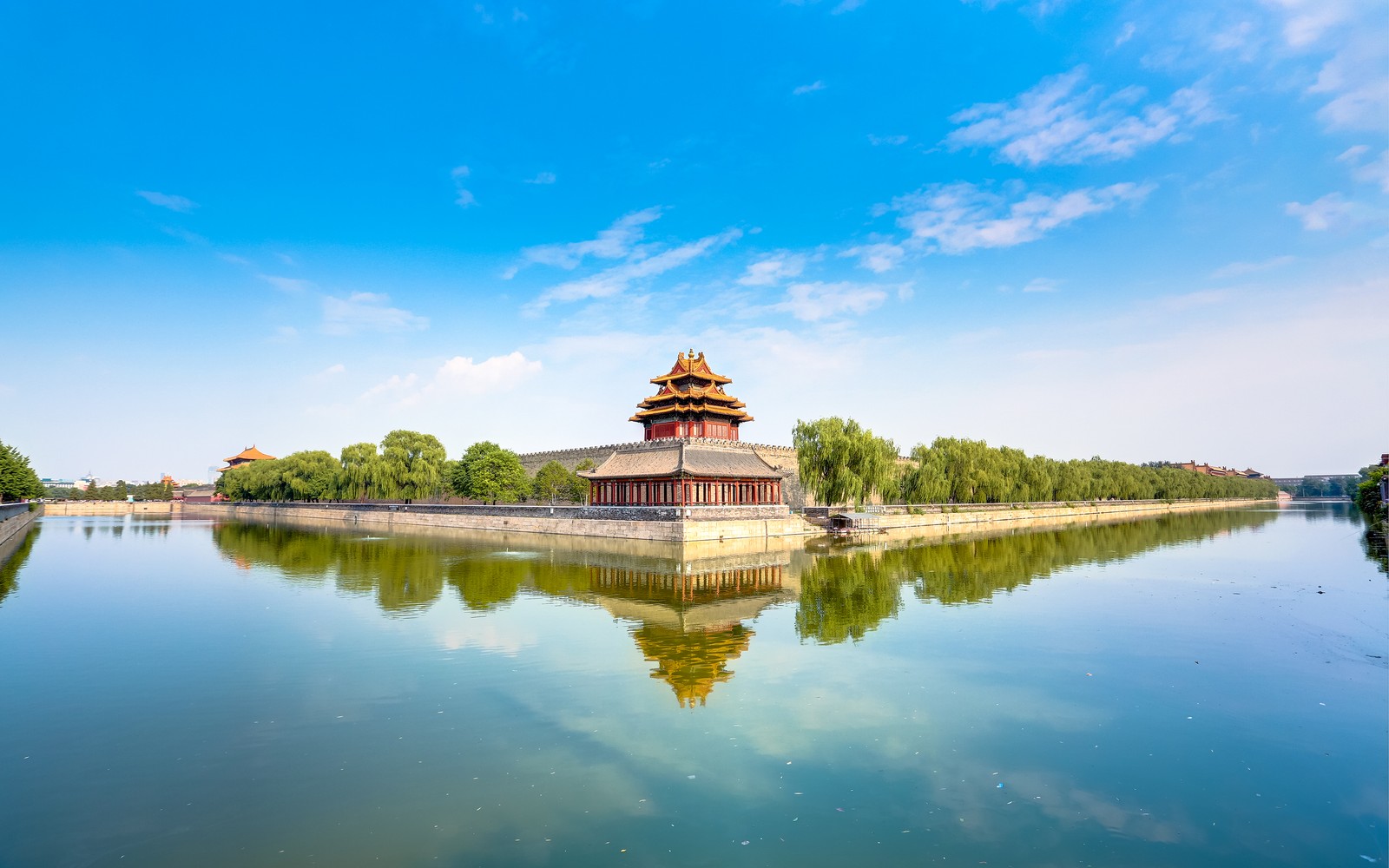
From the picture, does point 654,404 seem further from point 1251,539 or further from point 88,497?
point 88,497

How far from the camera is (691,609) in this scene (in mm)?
18391

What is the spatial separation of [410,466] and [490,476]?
10679mm

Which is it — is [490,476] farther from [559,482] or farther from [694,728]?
[694,728]

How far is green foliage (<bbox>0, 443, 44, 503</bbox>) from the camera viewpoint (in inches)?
1848

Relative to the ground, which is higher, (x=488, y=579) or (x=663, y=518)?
(x=663, y=518)

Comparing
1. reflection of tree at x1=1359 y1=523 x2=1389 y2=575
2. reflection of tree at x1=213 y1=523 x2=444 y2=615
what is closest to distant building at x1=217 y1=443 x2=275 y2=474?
reflection of tree at x1=213 y1=523 x2=444 y2=615

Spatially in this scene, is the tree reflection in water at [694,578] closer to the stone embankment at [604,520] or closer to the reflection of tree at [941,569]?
the reflection of tree at [941,569]

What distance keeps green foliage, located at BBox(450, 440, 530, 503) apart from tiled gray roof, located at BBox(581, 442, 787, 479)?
9.86 m

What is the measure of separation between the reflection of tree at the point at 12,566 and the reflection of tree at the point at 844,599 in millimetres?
21776

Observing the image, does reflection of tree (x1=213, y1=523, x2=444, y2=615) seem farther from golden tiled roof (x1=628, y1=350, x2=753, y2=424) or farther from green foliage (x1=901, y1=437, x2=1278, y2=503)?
green foliage (x1=901, y1=437, x2=1278, y2=503)

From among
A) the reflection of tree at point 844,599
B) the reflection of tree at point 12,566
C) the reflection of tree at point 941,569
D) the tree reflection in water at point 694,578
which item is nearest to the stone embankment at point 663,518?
the tree reflection in water at point 694,578

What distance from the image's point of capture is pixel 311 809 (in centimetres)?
700

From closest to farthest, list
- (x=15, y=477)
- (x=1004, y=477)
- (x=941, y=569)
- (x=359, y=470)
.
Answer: (x=941, y=569) → (x=15, y=477) → (x=1004, y=477) → (x=359, y=470)

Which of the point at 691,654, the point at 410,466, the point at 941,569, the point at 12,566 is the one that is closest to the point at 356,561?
the point at 12,566
